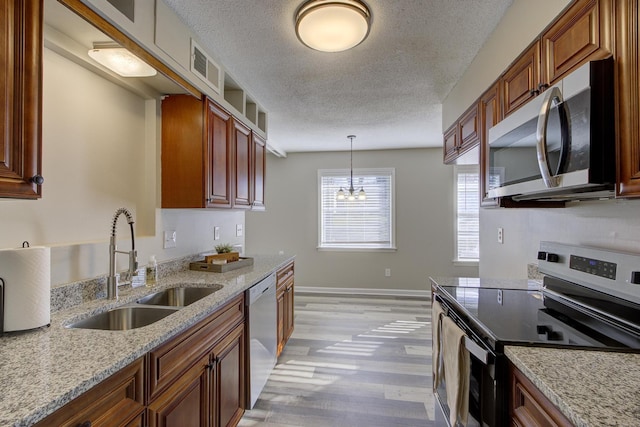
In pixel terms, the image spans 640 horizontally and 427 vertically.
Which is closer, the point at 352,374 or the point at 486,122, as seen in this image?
the point at 486,122

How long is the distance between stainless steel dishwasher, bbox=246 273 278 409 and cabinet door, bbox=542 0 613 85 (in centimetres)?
196

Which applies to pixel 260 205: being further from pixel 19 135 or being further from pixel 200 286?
pixel 19 135

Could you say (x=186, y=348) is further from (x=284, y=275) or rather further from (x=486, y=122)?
(x=486, y=122)

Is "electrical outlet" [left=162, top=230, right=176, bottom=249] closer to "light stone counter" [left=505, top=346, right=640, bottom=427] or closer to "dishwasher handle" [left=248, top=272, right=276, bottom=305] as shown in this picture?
"dishwasher handle" [left=248, top=272, right=276, bottom=305]

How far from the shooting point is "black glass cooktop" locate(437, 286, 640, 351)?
103cm

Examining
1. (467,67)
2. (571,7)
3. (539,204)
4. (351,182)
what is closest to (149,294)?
(539,204)

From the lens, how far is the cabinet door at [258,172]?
2988 millimetres

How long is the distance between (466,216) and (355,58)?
3.60m

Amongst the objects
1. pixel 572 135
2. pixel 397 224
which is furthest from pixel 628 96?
pixel 397 224

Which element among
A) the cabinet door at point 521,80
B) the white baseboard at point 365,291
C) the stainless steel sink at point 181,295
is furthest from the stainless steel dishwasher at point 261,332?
the white baseboard at point 365,291

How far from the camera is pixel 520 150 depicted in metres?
1.42

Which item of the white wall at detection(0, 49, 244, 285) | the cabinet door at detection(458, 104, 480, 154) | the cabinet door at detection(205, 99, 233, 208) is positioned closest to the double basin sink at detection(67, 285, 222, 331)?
the white wall at detection(0, 49, 244, 285)

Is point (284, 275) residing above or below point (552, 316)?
below

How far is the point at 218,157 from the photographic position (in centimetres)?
227
